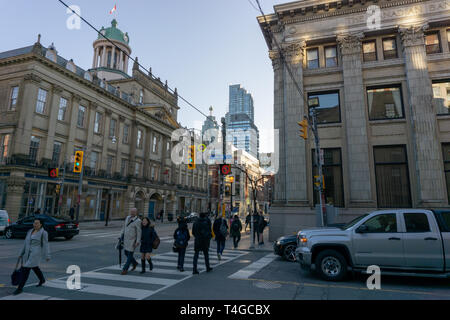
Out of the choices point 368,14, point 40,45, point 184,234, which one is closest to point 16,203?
point 40,45

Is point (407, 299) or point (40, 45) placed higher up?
point (40, 45)

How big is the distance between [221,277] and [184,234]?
1.80 meters

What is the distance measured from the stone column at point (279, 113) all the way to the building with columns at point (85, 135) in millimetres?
20282

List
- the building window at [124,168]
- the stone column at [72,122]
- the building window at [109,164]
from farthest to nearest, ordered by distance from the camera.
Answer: the building window at [124,168] → the building window at [109,164] → the stone column at [72,122]

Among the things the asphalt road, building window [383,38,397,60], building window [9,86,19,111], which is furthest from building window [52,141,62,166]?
building window [383,38,397,60]

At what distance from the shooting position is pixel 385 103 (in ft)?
56.7

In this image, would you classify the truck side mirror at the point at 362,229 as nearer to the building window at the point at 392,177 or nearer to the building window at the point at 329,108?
the building window at the point at 392,177

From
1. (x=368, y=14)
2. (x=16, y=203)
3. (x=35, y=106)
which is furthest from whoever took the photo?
(x=35, y=106)

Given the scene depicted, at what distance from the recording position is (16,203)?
26141 mm

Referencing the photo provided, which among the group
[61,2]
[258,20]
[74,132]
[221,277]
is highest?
[258,20]

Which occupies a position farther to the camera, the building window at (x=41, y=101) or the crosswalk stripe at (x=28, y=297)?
the building window at (x=41, y=101)

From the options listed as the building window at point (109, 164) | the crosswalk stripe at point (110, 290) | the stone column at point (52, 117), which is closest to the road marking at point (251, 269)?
the crosswalk stripe at point (110, 290)

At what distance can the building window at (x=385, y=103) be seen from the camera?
671 inches
